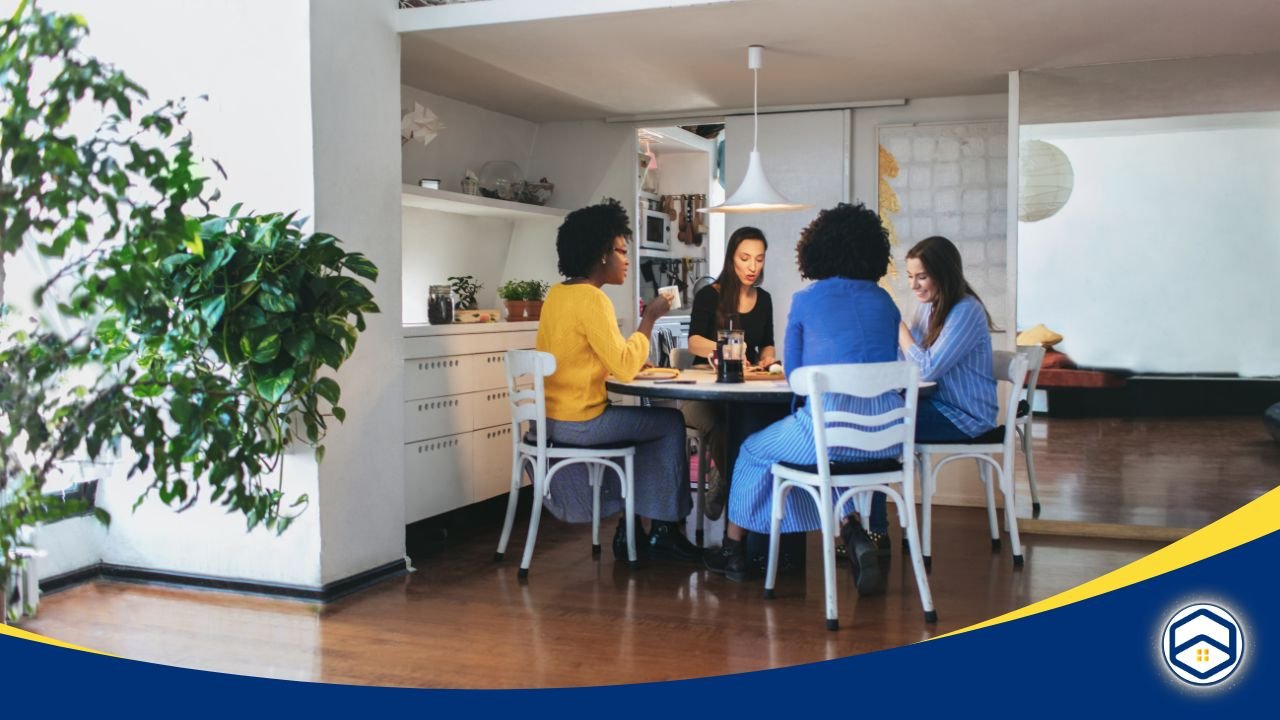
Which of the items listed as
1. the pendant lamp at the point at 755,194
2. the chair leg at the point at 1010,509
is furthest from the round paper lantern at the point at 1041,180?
the chair leg at the point at 1010,509

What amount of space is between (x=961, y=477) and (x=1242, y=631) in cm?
326

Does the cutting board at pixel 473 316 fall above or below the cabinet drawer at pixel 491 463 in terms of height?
above

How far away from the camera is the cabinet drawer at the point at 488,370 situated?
5145 mm

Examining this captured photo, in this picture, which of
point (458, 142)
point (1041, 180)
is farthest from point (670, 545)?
point (458, 142)

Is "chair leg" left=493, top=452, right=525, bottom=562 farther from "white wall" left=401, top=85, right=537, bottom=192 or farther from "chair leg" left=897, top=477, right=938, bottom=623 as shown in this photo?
"white wall" left=401, top=85, right=537, bottom=192

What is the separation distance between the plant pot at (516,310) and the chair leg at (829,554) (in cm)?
253

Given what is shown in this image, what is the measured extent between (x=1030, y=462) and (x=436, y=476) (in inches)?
105

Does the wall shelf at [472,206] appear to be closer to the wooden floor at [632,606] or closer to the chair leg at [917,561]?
the wooden floor at [632,606]

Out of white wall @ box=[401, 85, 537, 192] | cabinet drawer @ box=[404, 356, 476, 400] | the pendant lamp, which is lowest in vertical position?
cabinet drawer @ box=[404, 356, 476, 400]

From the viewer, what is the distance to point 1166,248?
4848 mm

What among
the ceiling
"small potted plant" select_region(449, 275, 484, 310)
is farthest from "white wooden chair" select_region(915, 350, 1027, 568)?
"small potted plant" select_region(449, 275, 484, 310)

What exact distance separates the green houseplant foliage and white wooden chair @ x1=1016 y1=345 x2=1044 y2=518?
2.90 metres

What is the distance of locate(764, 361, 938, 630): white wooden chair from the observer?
3.48m

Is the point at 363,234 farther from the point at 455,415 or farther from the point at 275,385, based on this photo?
the point at 455,415
